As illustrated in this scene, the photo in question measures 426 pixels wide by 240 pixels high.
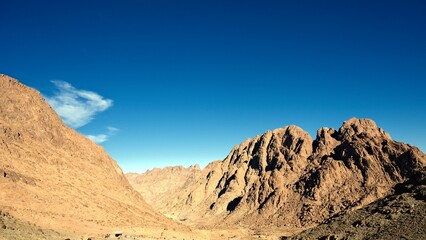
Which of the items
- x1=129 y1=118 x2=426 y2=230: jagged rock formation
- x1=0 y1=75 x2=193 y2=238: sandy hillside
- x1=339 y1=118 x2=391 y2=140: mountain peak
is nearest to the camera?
x1=0 y1=75 x2=193 y2=238: sandy hillside

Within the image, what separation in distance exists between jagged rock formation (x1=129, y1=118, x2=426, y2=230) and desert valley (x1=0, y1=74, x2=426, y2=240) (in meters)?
0.43

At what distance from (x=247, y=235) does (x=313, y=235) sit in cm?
4713

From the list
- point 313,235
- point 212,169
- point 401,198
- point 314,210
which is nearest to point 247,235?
point 314,210

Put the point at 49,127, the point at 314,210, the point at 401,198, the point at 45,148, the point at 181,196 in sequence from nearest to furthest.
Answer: the point at 401,198 < the point at 45,148 < the point at 49,127 < the point at 314,210 < the point at 181,196

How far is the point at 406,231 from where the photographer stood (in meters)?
40.9

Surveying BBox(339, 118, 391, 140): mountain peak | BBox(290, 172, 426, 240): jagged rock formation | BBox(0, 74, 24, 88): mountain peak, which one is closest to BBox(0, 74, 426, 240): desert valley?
BBox(290, 172, 426, 240): jagged rock formation

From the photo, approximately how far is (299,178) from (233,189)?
106 ft

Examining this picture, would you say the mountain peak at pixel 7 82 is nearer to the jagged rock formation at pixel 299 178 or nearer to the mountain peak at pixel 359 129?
the jagged rock formation at pixel 299 178

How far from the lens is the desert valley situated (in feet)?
172

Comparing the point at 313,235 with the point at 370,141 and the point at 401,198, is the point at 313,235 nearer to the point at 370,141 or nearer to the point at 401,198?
the point at 401,198

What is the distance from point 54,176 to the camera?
76.4 metres

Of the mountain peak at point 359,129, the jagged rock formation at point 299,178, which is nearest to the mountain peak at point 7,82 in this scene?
the jagged rock formation at point 299,178

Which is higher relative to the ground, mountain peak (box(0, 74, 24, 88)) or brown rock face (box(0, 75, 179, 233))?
mountain peak (box(0, 74, 24, 88))

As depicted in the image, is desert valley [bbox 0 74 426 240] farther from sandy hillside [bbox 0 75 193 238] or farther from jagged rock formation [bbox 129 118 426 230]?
jagged rock formation [bbox 129 118 426 230]
